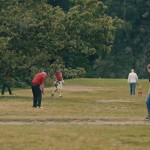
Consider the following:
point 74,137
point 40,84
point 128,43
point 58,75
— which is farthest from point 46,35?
point 128,43

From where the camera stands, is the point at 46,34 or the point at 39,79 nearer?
the point at 39,79

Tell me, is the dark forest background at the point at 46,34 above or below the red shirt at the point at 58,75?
above

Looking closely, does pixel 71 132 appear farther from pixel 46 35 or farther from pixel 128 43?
pixel 128 43

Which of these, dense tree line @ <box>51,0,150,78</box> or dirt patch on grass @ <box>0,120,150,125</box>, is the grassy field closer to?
dirt patch on grass @ <box>0,120,150,125</box>

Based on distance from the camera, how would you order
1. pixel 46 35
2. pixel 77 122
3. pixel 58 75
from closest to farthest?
pixel 77 122, pixel 46 35, pixel 58 75

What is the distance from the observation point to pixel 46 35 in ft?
114

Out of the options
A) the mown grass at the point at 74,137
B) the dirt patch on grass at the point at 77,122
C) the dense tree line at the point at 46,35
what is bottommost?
the dirt patch on grass at the point at 77,122

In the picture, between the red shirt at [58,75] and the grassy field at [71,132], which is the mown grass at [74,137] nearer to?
the grassy field at [71,132]

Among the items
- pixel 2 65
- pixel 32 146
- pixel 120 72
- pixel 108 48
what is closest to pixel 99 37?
pixel 108 48

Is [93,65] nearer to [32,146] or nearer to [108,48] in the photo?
[108,48]

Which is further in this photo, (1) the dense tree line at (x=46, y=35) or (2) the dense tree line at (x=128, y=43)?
(2) the dense tree line at (x=128, y=43)

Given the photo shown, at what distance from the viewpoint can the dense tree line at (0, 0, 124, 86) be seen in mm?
34350

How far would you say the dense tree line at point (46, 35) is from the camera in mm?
34350

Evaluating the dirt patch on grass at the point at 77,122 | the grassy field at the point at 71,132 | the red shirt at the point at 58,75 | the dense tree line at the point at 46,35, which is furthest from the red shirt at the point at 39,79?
the red shirt at the point at 58,75
